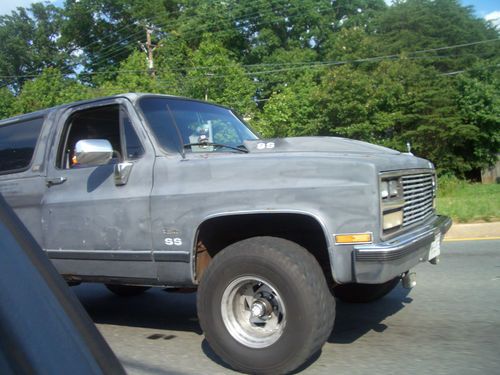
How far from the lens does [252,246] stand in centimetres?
347

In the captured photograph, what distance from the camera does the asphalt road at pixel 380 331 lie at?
3.62m

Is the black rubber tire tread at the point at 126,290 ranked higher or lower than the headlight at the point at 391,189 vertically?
lower

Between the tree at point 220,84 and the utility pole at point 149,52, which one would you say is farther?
the utility pole at point 149,52

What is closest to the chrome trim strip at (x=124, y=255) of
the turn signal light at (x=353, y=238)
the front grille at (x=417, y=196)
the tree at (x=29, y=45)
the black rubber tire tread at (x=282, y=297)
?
the black rubber tire tread at (x=282, y=297)

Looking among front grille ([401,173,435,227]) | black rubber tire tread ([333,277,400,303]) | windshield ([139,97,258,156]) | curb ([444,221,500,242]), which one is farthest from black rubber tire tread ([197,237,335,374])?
curb ([444,221,500,242])

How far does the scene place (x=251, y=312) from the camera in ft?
11.7

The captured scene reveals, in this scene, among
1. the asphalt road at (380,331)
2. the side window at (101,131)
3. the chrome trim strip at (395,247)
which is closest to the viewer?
the chrome trim strip at (395,247)

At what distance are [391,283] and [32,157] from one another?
3.50 meters

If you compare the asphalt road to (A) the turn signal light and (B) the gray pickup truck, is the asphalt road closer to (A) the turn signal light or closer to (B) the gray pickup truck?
(B) the gray pickup truck

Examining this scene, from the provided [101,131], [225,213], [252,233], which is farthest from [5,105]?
[225,213]

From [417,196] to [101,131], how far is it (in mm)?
2774

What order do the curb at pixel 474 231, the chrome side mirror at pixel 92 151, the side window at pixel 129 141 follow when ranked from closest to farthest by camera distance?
the chrome side mirror at pixel 92 151
the side window at pixel 129 141
the curb at pixel 474 231

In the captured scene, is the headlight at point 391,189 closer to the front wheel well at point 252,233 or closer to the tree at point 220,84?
the front wheel well at point 252,233

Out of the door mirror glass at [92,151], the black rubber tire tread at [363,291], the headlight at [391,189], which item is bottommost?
the black rubber tire tread at [363,291]
